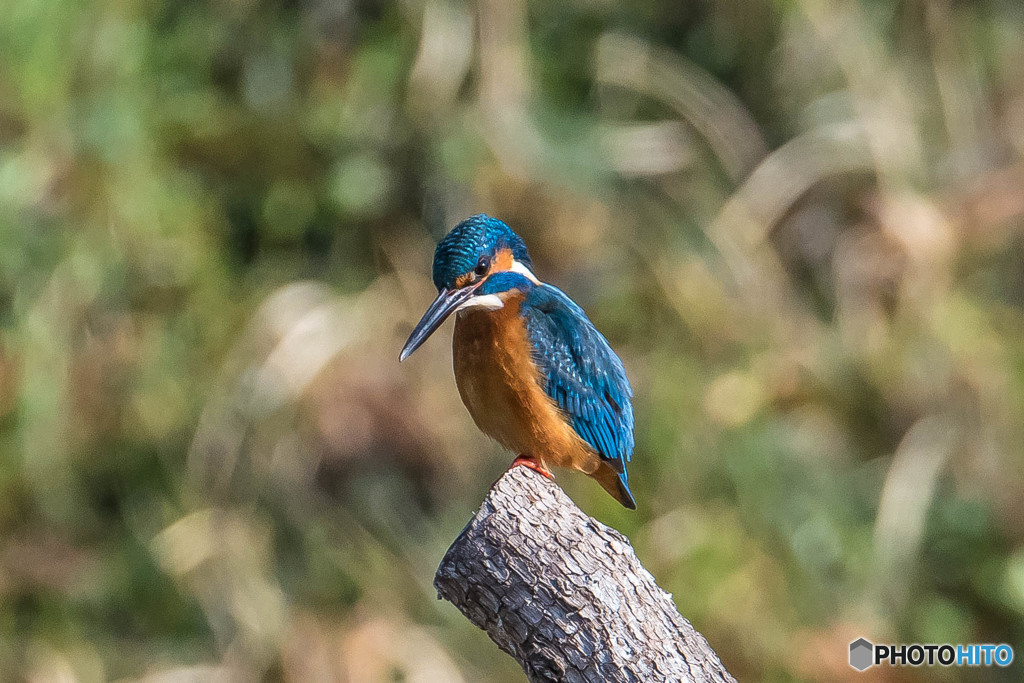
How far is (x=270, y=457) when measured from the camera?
4.21 metres

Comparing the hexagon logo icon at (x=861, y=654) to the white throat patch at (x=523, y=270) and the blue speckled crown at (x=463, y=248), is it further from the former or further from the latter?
the blue speckled crown at (x=463, y=248)

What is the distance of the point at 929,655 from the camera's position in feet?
13.0

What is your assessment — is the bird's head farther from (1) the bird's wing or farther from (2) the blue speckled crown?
(1) the bird's wing

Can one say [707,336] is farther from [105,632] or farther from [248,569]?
[105,632]

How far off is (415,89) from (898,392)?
7.57ft

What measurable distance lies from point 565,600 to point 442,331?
109 inches

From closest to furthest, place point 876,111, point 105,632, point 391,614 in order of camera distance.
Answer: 1. point 391,614
2. point 105,632
3. point 876,111

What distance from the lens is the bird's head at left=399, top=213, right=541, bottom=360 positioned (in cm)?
199

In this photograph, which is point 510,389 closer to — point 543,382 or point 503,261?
point 543,382

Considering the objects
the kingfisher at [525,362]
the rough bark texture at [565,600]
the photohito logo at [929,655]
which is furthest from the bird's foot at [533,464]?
the photohito logo at [929,655]

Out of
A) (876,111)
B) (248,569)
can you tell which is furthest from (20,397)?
(876,111)

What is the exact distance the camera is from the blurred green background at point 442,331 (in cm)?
406

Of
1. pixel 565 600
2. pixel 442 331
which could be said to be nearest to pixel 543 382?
pixel 565 600

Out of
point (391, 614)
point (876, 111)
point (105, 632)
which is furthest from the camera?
point (876, 111)
